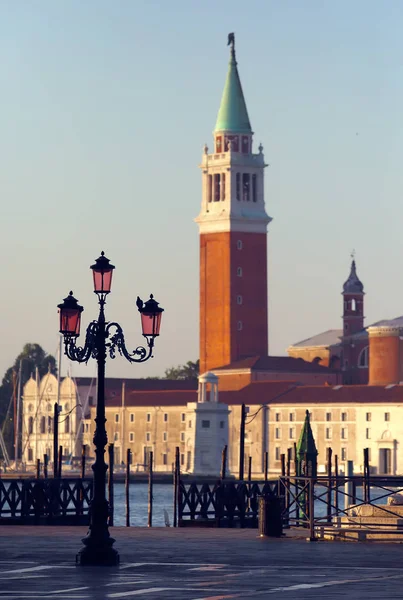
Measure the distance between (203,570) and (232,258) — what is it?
391ft

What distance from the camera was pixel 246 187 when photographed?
143500 mm

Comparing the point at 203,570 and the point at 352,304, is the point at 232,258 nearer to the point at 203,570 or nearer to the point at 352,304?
the point at 352,304

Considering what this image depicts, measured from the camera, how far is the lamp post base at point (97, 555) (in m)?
20.8

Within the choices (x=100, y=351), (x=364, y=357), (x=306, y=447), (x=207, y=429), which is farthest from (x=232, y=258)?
(x=100, y=351)

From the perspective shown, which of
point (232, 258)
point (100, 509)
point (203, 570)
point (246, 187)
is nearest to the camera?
point (203, 570)

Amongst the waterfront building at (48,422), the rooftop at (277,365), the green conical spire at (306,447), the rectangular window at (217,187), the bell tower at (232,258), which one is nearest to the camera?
the green conical spire at (306,447)

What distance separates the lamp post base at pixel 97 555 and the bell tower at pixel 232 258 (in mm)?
117478

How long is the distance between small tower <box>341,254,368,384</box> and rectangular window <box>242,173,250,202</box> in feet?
47.4

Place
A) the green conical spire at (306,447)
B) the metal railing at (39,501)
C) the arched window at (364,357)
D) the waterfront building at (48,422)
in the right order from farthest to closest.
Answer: the waterfront building at (48,422), the arched window at (364,357), the green conical spire at (306,447), the metal railing at (39,501)

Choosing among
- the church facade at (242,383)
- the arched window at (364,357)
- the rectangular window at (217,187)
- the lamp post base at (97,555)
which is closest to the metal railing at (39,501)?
the lamp post base at (97,555)

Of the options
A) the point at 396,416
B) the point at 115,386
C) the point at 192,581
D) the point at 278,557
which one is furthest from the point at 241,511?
the point at 115,386

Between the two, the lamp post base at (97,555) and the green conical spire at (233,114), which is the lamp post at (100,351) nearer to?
the lamp post base at (97,555)

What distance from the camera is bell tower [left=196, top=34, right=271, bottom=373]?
139 metres

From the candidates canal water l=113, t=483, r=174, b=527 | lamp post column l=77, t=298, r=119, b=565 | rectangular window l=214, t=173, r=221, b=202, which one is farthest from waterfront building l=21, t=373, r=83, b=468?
lamp post column l=77, t=298, r=119, b=565
